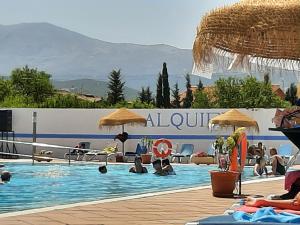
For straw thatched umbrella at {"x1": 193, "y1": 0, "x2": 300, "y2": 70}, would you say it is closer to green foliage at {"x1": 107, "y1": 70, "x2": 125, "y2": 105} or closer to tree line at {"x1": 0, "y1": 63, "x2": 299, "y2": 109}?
tree line at {"x1": 0, "y1": 63, "x2": 299, "y2": 109}

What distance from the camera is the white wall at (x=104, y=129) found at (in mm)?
24641

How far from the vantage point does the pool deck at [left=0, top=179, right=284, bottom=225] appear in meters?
6.99

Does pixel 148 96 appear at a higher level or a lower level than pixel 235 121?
higher

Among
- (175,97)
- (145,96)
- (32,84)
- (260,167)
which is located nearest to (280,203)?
(260,167)

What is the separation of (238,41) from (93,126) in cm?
2121

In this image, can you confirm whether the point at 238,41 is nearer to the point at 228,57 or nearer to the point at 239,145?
the point at 228,57

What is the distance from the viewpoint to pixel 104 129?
985 inches

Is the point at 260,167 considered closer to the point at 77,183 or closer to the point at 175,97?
the point at 77,183

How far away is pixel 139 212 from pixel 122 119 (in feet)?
49.4

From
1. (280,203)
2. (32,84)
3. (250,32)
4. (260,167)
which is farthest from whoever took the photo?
(32,84)

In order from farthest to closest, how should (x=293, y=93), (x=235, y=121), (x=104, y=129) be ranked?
(x=104, y=129) < (x=235, y=121) < (x=293, y=93)

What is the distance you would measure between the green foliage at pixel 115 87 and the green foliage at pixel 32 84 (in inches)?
283

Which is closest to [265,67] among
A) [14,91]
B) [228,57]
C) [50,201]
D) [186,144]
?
[228,57]

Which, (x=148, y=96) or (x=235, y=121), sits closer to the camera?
(x=235, y=121)
